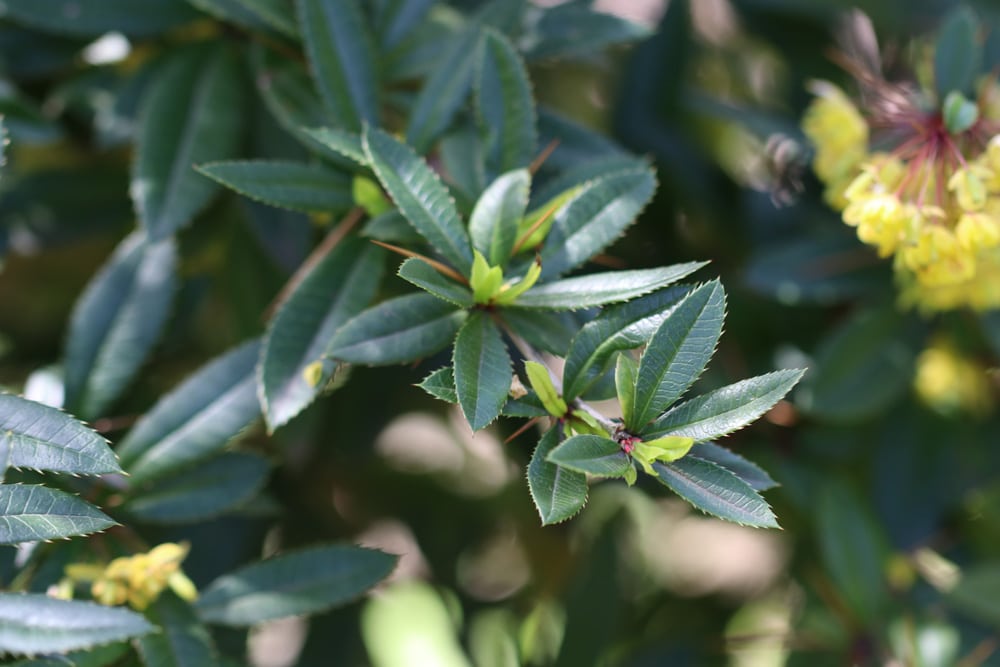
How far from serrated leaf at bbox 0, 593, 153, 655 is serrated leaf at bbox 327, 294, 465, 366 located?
26cm

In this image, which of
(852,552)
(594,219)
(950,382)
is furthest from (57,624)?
(950,382)

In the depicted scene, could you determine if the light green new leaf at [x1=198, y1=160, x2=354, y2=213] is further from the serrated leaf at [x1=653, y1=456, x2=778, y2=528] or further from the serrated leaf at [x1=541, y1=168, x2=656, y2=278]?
the serrated leaf at [x1=653, y1=456, x2=778, y2=528]

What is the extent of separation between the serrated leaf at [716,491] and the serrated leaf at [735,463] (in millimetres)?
50

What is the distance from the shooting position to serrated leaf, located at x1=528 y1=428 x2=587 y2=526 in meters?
0.63

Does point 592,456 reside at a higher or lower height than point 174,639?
higher

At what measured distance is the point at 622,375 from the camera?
27.1 inches

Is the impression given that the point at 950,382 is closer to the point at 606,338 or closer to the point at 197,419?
the point at 606,338

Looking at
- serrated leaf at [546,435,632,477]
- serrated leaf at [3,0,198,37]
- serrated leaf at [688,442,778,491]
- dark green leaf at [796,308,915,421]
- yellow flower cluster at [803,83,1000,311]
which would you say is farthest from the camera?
dark green leaf at [796,308,915,421]

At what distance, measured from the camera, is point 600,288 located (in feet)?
2.42

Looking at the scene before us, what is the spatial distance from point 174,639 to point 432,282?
1.41 ft

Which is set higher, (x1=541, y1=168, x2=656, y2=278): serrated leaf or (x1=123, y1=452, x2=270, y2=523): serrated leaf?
(x1=541, y1=168, x2=656, y2=278): serrated leaf

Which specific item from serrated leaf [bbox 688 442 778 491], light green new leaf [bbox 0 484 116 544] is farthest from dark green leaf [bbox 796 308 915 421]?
light green new leaf [bbox 0 484 116 544]

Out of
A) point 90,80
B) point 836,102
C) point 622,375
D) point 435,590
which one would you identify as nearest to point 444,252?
point 622,375

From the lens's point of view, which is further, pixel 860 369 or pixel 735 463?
A: pixel 860 369
